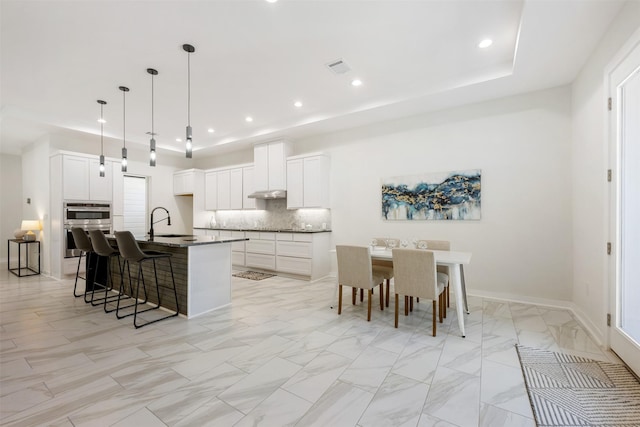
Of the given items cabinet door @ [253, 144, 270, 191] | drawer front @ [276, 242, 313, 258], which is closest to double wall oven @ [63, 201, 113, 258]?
cabinet door @ [253, 144, 270, 191]

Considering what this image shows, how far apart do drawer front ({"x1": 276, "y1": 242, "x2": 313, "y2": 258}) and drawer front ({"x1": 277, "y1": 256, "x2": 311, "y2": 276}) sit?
0.08 meters

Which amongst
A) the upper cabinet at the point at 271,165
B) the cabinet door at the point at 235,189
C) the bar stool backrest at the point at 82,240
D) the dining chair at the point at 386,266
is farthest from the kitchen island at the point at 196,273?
the cabinet door at the point at 235,189

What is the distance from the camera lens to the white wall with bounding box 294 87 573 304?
355cm

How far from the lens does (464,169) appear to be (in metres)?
4.12

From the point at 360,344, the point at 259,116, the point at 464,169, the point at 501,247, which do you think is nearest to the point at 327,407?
the point at 360,344

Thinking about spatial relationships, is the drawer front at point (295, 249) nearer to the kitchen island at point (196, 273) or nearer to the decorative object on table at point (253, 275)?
the decorative object on table at point (253, 275)

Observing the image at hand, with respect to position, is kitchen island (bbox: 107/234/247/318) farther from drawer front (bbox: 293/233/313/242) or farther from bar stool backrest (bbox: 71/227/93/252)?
drawer front (bbox: 293/233/313/242)

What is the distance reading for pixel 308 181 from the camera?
5484 millimetres

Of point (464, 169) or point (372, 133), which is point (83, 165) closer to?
point (372, 133)

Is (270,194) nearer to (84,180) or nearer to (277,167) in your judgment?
(277,167)

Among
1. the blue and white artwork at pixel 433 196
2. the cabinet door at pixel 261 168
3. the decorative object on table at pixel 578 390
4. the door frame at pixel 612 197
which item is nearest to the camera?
the decorative object on table at pixel 578 390

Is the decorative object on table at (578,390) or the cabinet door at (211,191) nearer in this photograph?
the decorative object on table at (578,390)

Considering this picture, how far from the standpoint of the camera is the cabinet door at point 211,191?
714 centimetres

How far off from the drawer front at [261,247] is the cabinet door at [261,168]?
118cm
